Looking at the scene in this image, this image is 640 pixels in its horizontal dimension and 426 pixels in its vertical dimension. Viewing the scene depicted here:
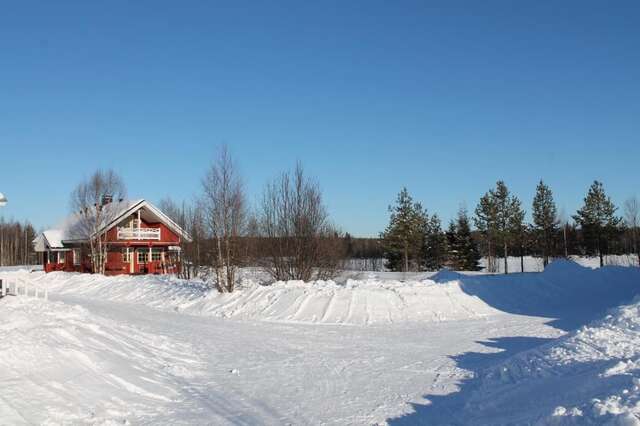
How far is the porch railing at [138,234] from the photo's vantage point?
1624 inches

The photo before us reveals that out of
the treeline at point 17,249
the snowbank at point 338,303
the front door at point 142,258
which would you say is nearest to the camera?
the snowbank at point 338,303

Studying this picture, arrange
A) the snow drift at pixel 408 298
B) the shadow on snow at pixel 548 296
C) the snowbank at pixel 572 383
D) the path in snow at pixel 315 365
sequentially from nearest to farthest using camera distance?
the snowbank at pixel 572 383 → the path in snow at pixel 315 365 → the shadow on snow at pixel 548 296 → the snow drift at pixel 408 298

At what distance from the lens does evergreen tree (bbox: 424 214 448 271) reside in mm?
54406

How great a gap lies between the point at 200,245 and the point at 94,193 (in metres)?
14.2

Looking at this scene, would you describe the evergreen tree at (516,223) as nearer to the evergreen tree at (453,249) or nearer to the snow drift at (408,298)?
the evergreen tree at (453,249)

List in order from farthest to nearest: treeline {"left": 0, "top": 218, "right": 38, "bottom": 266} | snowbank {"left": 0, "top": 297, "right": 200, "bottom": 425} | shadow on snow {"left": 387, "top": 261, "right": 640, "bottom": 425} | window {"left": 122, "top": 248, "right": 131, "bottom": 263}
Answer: treeline {"left": 0, "top": 218, "right": 38, "bottom": 266} → window {"left": 122, "top": 248, "right": 131, "bottom": 263} → shadow on snow {"left": 387, "top": 261, "right": 640, "bottom": 425} → snowbank {"left": 0, "top": 297, "right": 200, "bottom": 425}

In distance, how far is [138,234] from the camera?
4203 centimetres

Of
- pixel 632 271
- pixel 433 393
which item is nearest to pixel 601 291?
pixel 632 271

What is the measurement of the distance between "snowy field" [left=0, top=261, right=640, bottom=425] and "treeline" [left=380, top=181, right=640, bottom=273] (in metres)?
29.1

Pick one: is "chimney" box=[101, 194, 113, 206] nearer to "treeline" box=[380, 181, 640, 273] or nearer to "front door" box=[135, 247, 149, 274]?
"front door" box=[135, 247, 149, 274]

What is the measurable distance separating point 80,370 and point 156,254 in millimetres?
37131

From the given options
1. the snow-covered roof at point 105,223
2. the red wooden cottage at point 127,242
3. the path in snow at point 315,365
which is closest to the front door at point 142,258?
the red wooden cottage at point 127,242

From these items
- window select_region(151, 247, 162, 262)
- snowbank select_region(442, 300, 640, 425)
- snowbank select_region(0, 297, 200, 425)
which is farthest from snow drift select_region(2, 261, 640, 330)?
window select_region(151, 247, 162, 262)

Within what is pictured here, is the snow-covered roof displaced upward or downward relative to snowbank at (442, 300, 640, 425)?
upward
